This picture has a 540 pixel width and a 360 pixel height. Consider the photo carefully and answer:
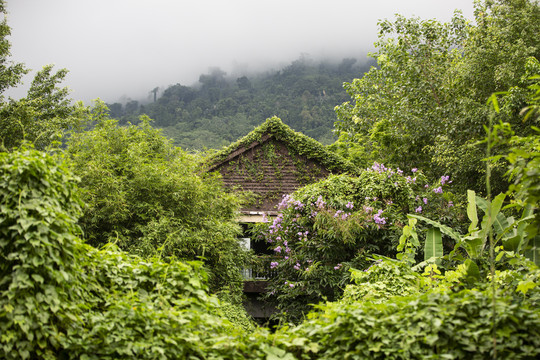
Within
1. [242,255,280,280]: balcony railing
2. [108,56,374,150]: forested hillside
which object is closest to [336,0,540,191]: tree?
[242,255,280,280]: balcony railing

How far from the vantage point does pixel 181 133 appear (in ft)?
123

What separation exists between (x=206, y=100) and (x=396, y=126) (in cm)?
3443

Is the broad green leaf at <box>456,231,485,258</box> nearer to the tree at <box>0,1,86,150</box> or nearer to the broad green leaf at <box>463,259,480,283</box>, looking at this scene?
the broad green leaf at <box>463,259,480,283</box>

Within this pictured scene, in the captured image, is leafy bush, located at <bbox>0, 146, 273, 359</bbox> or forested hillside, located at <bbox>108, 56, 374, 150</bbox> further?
forested hillside, located at <bbox>108, 56, 374, 150</bbox>

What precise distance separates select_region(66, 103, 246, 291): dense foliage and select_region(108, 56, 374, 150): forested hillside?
21322mm

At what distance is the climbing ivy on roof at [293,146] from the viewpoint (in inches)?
575

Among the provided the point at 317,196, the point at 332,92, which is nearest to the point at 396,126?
the point at 317,196

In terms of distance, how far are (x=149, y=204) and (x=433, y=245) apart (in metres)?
5.33

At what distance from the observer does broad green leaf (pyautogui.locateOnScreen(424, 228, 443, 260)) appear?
25.7ft

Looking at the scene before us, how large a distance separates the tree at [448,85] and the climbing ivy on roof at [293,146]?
326 centimetres

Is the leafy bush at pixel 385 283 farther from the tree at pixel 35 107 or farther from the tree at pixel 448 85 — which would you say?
the tree at pixel 35 107

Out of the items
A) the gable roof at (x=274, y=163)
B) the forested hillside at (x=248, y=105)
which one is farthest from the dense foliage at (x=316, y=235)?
the forested hillside at (x=248, y=105)

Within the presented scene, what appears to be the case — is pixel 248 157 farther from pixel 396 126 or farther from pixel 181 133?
pixel 181 133

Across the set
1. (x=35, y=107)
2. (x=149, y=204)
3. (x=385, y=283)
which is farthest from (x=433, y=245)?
(x=35, y=107)
